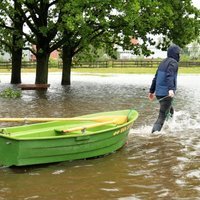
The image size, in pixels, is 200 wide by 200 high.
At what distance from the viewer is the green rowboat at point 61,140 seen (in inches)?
278

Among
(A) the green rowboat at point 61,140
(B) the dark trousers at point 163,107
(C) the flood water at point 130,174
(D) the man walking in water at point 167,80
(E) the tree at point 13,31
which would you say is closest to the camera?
(C) the flood water at point 130,174

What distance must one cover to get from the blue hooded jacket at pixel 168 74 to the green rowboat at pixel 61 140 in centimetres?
83

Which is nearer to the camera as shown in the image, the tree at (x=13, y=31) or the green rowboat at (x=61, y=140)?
the green rowboat at (x=61, y=140)

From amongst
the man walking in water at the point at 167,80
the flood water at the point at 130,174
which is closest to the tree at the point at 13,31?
the flood water at the point at 130,174

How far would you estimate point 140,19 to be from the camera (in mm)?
22297

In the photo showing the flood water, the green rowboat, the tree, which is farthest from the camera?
the tree

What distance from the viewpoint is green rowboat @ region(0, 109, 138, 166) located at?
7.06 m

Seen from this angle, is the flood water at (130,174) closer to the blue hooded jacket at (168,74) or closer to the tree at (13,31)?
the blue hooded jacket at (168,74)

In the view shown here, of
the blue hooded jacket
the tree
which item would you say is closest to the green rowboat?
the blue hooded jacket

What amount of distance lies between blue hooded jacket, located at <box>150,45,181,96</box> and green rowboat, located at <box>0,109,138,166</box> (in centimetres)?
83

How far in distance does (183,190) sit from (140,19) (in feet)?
54.8

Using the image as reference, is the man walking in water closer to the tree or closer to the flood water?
the flood water

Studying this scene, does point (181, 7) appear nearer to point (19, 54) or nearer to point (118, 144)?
point (19, 54)

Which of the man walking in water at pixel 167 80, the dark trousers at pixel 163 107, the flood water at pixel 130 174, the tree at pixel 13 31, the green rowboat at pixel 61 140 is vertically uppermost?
the tree at pixel 13 31
